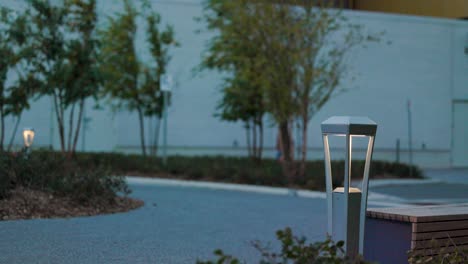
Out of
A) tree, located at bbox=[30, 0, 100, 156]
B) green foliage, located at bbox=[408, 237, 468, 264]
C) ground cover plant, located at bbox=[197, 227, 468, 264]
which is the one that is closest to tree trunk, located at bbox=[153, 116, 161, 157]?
tree, located at bbox=[30, 0, 100, 156]

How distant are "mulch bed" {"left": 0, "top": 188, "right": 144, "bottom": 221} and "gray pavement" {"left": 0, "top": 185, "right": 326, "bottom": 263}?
42 centimetres

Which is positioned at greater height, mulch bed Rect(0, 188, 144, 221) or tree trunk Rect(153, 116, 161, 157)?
tree trunk Rect(153, 116, 161, 157)

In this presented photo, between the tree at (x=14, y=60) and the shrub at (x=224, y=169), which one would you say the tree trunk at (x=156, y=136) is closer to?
the shrub at (x=224, y=169)

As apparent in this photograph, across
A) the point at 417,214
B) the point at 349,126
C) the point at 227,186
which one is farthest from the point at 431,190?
the point at 349,126

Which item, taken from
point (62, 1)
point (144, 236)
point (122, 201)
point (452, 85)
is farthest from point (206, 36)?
point (144, 236)

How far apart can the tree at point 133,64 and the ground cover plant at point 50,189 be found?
1346cm

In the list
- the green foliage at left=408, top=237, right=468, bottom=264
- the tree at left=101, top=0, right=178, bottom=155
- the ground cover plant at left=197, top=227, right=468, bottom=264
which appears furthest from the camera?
the tree at left=101, top=0, right=178, bottom=155

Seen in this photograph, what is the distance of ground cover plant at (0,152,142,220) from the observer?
12.1 metres

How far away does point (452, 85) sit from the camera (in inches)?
1355

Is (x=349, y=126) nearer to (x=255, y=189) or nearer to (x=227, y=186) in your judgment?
(x=255, y=189)

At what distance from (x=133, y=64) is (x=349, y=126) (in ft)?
69.2

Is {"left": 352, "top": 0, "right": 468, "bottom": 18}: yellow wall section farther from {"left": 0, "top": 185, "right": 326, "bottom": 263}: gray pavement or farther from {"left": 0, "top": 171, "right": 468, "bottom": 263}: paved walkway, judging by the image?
{"left": 0, "top": 185, "right": 326, "bottom": 263}: gray pavement

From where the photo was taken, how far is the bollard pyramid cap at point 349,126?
270 inches

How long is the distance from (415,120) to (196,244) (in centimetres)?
2514
